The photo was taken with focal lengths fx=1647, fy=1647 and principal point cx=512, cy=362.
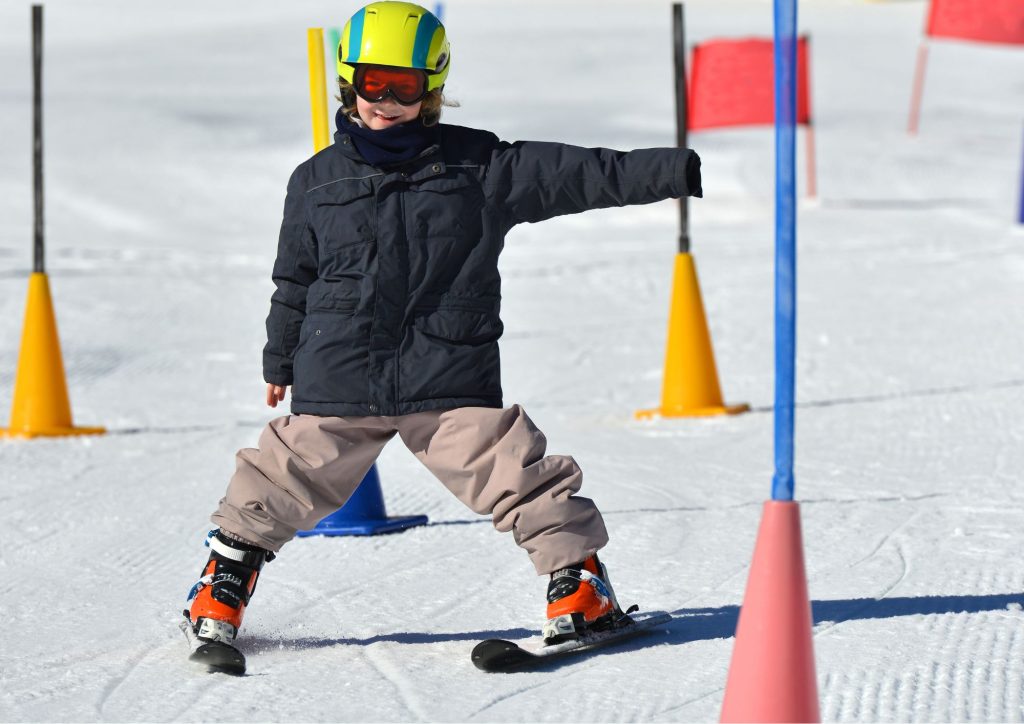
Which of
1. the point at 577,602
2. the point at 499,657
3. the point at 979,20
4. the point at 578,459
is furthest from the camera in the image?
the point at 979,20

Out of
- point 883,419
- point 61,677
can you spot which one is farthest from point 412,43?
point 883,419

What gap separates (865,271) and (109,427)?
219 inches

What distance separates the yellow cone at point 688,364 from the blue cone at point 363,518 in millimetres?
2057

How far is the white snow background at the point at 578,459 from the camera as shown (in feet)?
10.9

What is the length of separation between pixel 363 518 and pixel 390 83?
1762 millimetres

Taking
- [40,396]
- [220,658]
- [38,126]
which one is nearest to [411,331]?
[220,658]

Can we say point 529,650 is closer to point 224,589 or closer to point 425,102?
point 224,589

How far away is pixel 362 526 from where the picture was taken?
4867 millimetres

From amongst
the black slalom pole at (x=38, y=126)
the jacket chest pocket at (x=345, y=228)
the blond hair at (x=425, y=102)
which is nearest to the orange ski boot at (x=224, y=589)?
the jacket chest pocket at (x=345, y=228)

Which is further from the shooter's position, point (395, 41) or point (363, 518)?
point (363, 518)

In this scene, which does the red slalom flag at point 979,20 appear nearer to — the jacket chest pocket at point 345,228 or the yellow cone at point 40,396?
the yellow cone at point 40,396

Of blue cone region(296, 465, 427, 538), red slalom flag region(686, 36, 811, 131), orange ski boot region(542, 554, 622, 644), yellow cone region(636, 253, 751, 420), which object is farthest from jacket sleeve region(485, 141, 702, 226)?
red slalom flag region(686, 36, 811, 131)

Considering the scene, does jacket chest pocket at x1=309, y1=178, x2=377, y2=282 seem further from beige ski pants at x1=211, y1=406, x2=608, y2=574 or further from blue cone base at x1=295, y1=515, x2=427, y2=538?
blue cone base at x1=295, y1=515, x2=427, y2=538

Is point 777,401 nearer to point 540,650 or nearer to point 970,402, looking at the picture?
point 540,650
